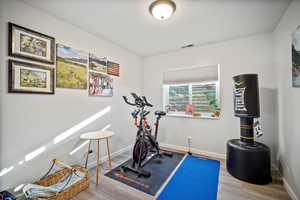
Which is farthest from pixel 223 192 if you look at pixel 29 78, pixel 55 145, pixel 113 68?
pixel 29 78

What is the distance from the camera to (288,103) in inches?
68.6

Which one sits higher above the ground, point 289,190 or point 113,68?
point 113,68

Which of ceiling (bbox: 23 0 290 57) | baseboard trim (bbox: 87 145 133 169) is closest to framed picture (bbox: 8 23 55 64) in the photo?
ceiling (bbox: 23 0 290 57)

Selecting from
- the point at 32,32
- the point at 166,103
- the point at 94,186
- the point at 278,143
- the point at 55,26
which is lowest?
the point at 94,186

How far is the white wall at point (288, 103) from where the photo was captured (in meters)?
1.53

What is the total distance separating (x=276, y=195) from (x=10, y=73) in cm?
377

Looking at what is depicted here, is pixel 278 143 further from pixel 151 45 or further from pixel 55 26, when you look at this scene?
pixel 55 26

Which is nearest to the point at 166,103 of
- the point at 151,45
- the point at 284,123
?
the point at 151,45

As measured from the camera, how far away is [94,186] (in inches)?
72.3

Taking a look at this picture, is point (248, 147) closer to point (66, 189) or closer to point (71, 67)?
point (66, 189)

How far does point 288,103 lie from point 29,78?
3.61 metres

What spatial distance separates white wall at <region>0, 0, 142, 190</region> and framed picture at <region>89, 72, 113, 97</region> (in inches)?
5.0

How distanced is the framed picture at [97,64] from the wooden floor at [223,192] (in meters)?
2.00

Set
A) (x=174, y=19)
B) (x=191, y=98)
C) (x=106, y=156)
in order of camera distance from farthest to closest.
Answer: (x=191, y=98) < (x=106, y=156) < (x=174, y=19)
